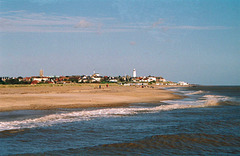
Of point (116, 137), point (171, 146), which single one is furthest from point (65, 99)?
point (171, 146)

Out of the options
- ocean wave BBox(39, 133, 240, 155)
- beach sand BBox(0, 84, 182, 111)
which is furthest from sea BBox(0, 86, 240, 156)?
beach sand BBox(0, 84, 182, 111)

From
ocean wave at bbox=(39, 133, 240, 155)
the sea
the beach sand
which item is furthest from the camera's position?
the beach sand

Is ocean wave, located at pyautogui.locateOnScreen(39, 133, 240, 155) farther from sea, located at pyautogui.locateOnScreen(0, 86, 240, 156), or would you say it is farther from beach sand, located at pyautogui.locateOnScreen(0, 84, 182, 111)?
beach sand, located at pyautogui.locateOnScreen(0, 84, 182, 111)

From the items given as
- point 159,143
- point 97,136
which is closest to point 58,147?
point 97,136

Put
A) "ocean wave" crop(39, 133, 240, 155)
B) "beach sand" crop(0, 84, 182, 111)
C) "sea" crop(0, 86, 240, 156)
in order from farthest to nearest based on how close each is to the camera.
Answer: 1. "beach sand" crop(0, 84, 182, 111)
2. "sea" crop(0, 86, 240, 156)
3. "ocean wave" crop(39, 133, 240, 155)

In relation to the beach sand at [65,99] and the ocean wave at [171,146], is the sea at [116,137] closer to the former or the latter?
the ocean wave at [171,146]

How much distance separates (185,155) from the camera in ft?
26.7

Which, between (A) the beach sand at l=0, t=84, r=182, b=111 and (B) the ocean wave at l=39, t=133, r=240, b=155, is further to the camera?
(A) the beach sand at l=0, t=84, r=182, b=111

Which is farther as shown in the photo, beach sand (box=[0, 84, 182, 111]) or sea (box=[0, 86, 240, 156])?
beach sand (box=[0, 84, 182, 111])

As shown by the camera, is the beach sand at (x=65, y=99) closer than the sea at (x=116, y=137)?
No

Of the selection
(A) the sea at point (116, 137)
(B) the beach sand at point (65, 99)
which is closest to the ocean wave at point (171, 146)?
(A) the sea at point (116, 137)

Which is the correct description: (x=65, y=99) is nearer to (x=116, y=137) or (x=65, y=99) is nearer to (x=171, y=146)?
(x=116, y=137)

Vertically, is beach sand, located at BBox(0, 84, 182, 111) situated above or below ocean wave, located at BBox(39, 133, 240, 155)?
above

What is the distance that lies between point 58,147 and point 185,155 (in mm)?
4388
